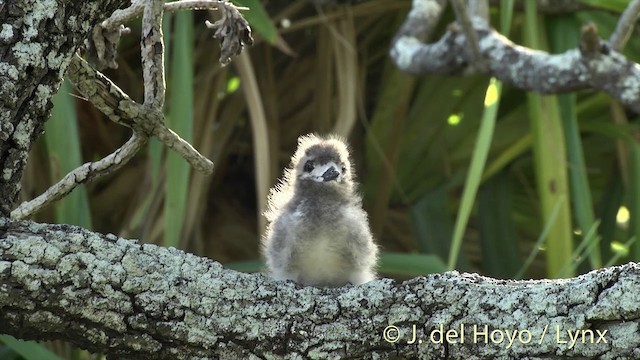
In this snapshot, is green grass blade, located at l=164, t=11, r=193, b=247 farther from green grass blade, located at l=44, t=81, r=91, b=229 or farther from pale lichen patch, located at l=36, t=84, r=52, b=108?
pale lichen patch, located at l=36, t=84, r=52, b=108

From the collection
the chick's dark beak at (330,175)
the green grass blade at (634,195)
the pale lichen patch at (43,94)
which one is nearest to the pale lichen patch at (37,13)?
the pale lichen patch at (43,94)

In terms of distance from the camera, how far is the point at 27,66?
2.05 m

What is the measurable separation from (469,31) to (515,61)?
0.22 meters

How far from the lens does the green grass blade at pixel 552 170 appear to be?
3775 millimetres

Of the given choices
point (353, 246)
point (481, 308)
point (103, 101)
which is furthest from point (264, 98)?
point (481, 308)

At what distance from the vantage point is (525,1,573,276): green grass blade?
3775mm

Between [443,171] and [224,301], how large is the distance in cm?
276

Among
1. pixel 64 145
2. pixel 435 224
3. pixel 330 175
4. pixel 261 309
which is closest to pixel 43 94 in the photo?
pixel 261 309

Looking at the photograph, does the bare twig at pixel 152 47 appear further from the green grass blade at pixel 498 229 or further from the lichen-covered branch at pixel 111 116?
the green grass blade at pixel 498 229

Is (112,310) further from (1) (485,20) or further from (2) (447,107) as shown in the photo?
(2) (447,107)

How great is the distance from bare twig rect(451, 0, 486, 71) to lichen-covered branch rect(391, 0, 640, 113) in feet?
0.07

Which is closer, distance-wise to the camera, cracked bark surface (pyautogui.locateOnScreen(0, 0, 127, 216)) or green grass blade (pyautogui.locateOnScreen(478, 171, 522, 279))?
cracked bark surface (pyautogui.locateOnScreen(0, 0, 127, 216))

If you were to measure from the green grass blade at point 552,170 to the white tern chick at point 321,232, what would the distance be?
889mm

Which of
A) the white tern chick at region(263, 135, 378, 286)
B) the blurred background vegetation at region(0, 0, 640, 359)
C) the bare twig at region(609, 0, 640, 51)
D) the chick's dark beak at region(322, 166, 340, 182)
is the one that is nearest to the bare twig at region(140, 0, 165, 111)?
the white tern chick at region(263, 135, 378, 286)
